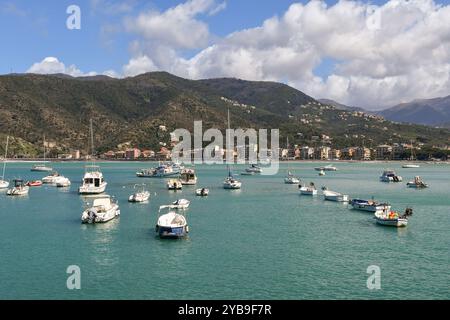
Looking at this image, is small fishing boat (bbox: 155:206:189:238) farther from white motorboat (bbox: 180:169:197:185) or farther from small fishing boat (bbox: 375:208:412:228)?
white motorboat (bbox: 180:169:197:185)

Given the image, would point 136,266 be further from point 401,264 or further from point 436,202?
point 436,202

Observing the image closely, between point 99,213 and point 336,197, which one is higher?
point 99,213

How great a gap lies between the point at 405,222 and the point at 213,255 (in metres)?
24.5

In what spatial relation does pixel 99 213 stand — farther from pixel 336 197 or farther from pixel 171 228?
pixel 336 197

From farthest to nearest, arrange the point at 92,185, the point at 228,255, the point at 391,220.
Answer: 1. the point at 92,185
2. the point at 391,220
3. the point at 228,255

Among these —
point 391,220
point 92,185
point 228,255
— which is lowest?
point 228,255

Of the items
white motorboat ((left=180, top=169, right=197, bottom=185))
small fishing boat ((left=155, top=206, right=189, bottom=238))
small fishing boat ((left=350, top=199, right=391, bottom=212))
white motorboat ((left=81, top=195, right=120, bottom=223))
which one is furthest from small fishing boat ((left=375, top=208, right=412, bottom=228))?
white motorboat ((left=180, top=169, right=197, bottom=185))

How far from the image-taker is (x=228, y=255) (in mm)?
38906

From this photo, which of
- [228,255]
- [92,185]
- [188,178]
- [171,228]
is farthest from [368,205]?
[188,178]

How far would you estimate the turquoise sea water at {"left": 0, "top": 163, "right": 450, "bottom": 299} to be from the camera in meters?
30.0

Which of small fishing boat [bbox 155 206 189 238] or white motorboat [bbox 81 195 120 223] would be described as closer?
small fishing boat [bbox 155 206 189 238]

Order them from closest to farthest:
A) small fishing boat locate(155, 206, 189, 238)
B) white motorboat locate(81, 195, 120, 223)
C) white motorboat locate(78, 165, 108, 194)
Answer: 1. small fishing boat locate(155, 206, 189, 238)
2. white motorboat locate(81, 195, 120, 223)
3. white motorboat locate(78, 165, 108, 194)
